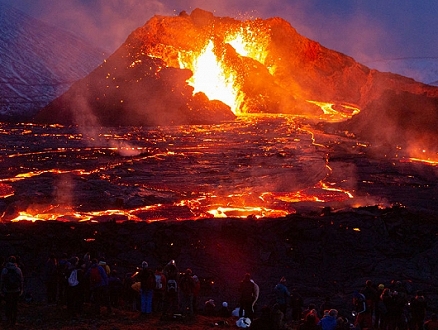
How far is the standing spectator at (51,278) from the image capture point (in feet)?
48.1

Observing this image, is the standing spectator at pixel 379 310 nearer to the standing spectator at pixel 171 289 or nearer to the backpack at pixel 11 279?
the standing spectator at pixel 171 289

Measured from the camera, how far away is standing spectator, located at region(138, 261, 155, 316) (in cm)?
1327

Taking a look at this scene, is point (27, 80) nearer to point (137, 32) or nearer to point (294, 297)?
point (137, 32)

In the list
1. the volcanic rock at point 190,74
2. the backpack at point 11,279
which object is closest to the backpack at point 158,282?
the backpack at point 11,279

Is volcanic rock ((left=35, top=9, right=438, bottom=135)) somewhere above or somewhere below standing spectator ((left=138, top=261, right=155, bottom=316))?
above

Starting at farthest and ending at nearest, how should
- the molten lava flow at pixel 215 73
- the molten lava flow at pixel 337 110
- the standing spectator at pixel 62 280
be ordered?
the molten lava flow at pixel 215 73
the molten lava flow at pixel 337 110
the standing spectator at pixel 62 280

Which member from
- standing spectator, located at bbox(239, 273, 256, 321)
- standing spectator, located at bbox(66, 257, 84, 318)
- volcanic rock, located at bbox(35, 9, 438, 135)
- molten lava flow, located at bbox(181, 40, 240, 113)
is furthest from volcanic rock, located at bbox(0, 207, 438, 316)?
molten lava flow, located at bbox(181, 40, 240, 113)

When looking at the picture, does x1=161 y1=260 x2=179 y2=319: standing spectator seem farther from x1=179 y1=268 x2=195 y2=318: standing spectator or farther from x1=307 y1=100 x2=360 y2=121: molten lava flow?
x1=307 y1=100 x2=360 y2=121: molten lava flow

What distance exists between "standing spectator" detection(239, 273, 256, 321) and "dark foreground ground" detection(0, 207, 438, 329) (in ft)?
9.33

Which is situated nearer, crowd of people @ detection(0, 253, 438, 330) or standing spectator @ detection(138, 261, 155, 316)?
crowd of people @ detection(0, 253, 438, 330)

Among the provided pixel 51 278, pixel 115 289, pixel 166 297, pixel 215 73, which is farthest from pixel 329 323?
pixel 215 73

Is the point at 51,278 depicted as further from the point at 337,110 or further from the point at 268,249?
the point at 337,110

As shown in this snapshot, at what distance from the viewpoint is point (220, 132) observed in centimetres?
7050

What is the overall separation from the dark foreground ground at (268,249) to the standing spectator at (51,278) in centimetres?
182
